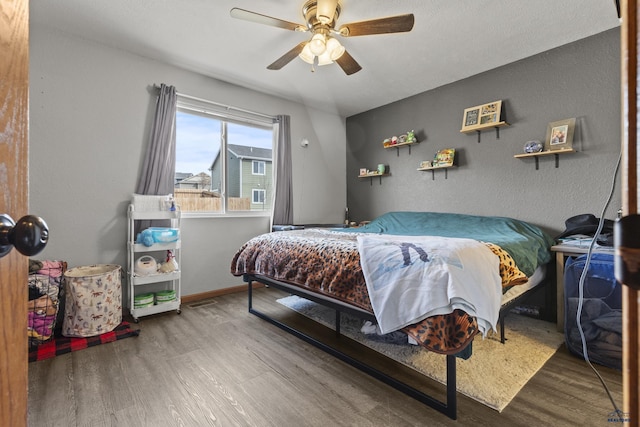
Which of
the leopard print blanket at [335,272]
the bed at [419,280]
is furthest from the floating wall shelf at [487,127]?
the leopard print blanket at [335,272]

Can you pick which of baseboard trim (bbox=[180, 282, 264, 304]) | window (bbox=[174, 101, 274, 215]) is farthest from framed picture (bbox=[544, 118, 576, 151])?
baseboard trim (bbox=[180, 282, 264, 304])

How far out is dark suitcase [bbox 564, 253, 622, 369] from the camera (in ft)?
6.06

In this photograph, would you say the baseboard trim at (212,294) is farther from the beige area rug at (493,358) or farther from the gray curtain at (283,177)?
the beige area rug at (493,358)

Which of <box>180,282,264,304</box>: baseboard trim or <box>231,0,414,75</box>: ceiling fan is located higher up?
<box>231,0,414,75</box>: ceiling fan

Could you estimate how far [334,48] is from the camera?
2213 mm

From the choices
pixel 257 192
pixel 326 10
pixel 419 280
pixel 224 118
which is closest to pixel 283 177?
pixel 257 192

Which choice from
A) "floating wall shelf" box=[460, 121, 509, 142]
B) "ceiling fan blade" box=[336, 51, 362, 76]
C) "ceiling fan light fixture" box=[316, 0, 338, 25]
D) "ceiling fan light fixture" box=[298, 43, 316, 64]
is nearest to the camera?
"ceiling fan light fixture" box=[316, 0, 338, 25]

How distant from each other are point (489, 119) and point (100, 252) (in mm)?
4186

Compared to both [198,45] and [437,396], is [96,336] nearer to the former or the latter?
[437,396]

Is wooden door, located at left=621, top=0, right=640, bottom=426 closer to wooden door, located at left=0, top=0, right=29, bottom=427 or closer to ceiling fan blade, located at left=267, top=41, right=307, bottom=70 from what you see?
wooden door, located at left=0, top=0, right=29, bottom=427

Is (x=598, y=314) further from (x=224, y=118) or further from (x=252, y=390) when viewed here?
(x=224, y=118)

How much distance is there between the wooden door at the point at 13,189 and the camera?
38 cm

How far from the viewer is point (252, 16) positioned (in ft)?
6.35

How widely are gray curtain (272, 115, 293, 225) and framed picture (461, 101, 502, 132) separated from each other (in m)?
2.21
